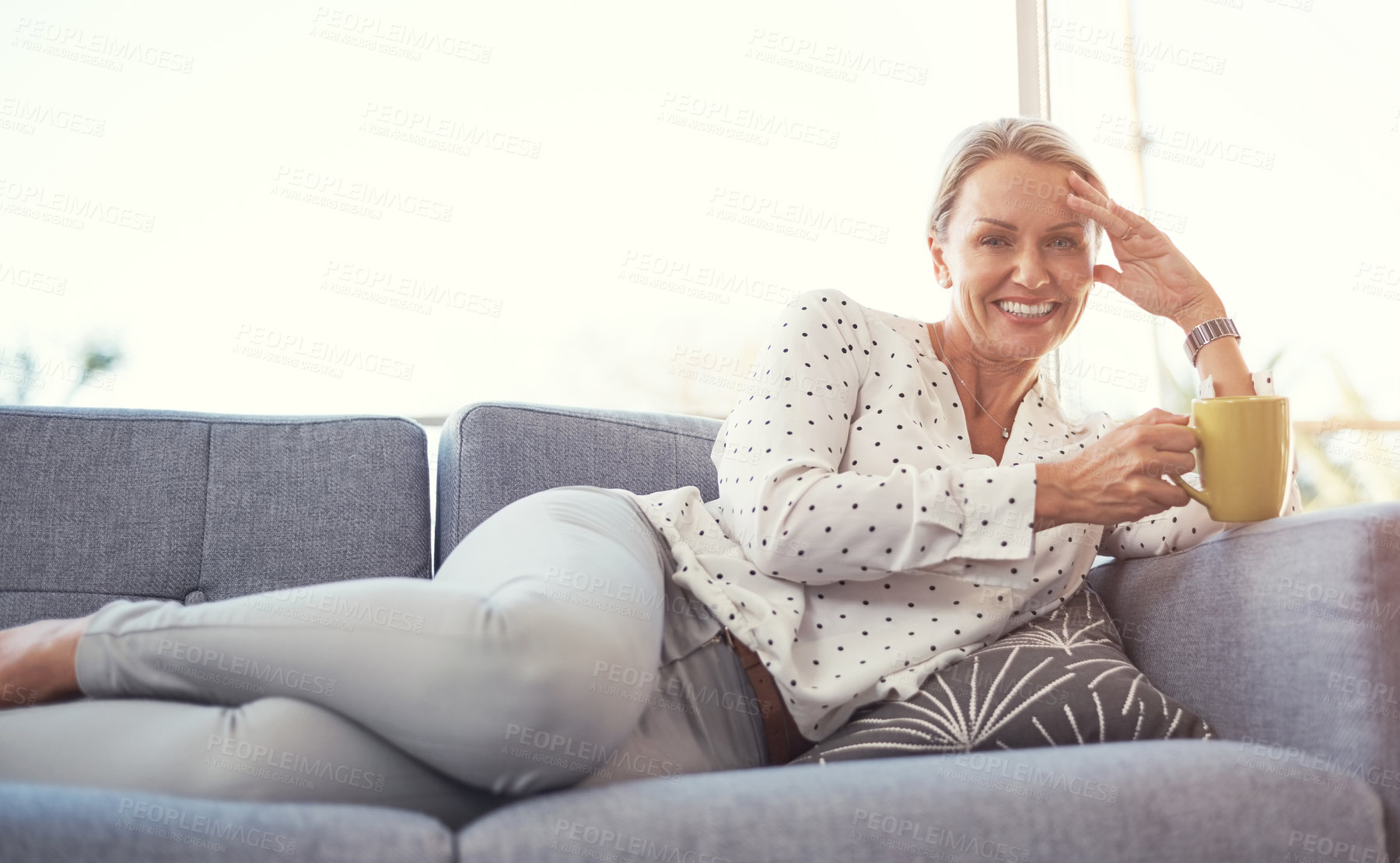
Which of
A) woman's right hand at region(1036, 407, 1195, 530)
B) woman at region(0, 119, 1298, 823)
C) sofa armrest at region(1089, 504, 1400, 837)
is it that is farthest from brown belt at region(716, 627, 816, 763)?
sofa armrest at region(1089, 504, 1400, 837)

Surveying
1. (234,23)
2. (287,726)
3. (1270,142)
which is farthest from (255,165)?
(1270,142)

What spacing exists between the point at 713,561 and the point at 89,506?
0.89 meters

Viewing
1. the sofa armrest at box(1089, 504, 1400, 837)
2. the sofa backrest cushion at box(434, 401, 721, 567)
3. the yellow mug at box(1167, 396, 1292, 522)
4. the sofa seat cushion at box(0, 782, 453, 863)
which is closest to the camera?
the sofa seat cushion at box(0, 782, 453, 863)

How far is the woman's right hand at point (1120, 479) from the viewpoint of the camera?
1049 mm

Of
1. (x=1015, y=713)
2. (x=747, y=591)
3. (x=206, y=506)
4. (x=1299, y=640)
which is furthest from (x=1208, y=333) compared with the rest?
(x=206, y=506)

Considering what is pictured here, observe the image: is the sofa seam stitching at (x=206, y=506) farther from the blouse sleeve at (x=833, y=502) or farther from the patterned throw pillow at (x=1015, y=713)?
the patterned throw pillow at (x=1015, y=713)

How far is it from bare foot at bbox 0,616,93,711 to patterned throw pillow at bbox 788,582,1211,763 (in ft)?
2.33

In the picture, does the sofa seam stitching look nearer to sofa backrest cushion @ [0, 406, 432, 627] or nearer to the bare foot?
sofa backrest cushion @ [0, 406, 432, 627]

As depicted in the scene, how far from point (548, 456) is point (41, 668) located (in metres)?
0.79

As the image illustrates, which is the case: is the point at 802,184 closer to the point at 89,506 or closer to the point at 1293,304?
the point at 1293,304

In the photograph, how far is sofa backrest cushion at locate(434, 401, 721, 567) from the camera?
59.3 inches

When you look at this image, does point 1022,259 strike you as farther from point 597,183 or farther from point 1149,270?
point 597,183

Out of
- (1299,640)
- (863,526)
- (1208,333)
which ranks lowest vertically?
(1299,640)

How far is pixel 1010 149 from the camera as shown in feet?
4.61
